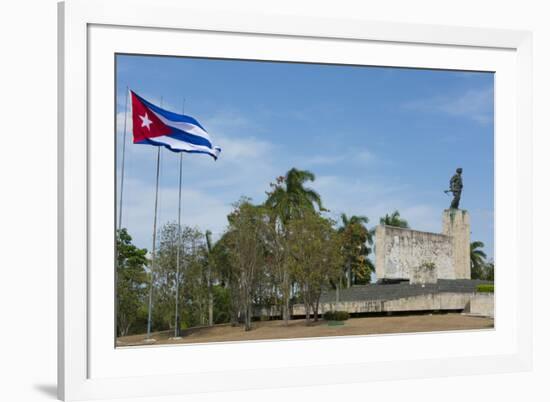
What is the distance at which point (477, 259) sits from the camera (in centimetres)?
1229

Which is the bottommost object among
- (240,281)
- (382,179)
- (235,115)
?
(240,281)

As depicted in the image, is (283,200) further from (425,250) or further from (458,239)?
(458,239)

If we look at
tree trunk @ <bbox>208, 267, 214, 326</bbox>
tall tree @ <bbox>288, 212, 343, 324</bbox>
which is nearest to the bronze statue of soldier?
tall tree @ <bbox>288, 212, 343, 324</bbox>

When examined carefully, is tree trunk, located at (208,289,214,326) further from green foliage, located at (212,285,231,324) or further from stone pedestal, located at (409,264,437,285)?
stone pedestal, located at (409,264,437,285)

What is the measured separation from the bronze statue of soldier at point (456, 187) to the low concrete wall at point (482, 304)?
1348mm

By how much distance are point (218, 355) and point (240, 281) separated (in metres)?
3.15

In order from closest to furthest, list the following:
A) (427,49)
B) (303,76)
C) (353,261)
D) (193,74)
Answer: (427,49)
(193,74)
(303,76)
(353,261)

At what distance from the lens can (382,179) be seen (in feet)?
39.8

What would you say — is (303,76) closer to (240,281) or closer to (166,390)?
(240,281)

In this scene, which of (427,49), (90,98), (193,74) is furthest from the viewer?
(193,74)

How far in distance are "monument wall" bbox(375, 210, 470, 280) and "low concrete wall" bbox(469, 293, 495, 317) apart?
63 cm

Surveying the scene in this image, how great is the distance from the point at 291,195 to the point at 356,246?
1.57m

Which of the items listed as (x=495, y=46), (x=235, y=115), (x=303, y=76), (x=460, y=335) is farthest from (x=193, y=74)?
(x=460, y=335)

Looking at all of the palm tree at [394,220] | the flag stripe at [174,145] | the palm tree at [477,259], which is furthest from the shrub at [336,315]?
the flag stripe at [174,145]
